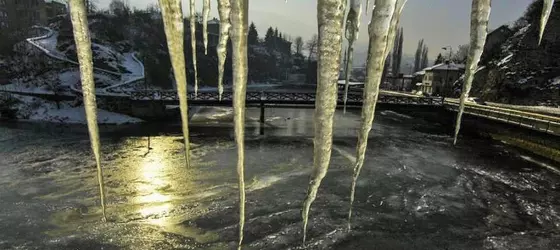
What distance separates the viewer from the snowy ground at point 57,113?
35562 mm

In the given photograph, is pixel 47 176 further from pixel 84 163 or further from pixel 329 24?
pixel 329 24

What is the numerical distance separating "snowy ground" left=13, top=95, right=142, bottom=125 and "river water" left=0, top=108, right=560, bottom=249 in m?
8.14

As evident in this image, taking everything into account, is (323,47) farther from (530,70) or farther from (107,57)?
(107,57)

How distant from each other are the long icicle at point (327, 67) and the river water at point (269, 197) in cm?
1053

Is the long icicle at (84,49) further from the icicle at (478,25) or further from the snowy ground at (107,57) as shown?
the snowy ground at (107,57)

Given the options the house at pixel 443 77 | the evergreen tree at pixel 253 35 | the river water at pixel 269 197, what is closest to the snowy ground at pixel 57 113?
the river water at pixel 269 197

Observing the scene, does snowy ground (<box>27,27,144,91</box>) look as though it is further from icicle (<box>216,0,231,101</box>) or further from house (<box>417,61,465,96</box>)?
house (<box>417,61,465,96</box>)

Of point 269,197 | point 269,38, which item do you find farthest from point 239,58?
point 269,38

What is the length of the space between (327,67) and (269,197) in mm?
14768

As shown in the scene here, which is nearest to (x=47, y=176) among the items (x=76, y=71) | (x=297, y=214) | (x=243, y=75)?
(x=297, y=214)

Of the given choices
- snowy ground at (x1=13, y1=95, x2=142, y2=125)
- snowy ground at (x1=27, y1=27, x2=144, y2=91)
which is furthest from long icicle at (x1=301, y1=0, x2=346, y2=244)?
snowy ground at (x1=27, y1=27, x2=144, y2=91)

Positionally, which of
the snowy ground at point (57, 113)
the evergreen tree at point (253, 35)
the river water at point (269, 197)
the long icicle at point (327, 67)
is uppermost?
the evergreen tree at point (253, 35)

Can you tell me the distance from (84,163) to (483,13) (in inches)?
932

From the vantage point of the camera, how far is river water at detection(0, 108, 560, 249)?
11.8 meters
